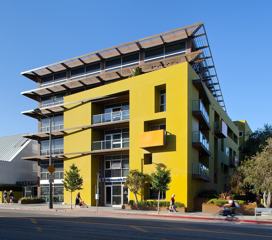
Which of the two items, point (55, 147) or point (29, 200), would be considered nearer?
point (29, 200)

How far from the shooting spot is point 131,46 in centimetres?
4903

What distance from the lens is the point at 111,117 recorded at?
4638 cm

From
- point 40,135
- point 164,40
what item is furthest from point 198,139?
point 40,135

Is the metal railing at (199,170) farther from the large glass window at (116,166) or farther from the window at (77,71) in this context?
the window at (77,71)

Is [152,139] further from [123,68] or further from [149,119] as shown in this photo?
[123,68]

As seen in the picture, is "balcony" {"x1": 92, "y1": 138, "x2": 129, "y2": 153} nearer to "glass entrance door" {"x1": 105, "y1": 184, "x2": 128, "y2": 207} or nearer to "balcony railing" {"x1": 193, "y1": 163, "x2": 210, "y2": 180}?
"glass entrance door" {"x1": 105, "y1": 184, "x2": 128, "y2": 207}

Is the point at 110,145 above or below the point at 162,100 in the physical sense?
below

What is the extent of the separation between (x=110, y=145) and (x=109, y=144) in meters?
0.19

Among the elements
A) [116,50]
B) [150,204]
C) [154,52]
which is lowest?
[150,204]

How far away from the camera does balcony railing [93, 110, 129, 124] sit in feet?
148

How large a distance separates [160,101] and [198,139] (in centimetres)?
513

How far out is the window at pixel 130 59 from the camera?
164 ft

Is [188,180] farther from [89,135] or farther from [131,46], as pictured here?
[131,46]

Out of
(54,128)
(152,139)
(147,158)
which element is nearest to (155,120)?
(152,139)
